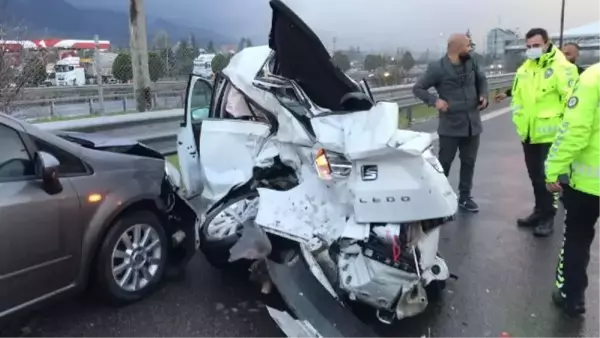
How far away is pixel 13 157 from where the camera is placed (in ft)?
11.5

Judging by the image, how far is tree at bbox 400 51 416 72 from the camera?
14.2 m

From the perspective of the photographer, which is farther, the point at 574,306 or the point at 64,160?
the point at 574,306

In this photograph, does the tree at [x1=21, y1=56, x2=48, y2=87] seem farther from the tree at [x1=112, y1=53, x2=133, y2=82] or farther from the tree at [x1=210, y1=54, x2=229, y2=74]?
the tree at [x1=210, y1=54, x2=229, y2=74]

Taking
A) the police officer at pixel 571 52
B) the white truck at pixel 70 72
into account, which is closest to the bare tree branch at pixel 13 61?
the white truck at pixel 70 72

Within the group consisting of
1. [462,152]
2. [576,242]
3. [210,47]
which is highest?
[210,47]

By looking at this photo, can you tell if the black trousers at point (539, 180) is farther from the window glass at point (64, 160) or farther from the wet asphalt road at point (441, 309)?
the window glass at point (64, 160)

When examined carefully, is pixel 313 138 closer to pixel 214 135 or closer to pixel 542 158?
pixel 214 135

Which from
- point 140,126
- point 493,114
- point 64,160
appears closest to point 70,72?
point 140,126

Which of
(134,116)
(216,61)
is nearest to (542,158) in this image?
(134,116)

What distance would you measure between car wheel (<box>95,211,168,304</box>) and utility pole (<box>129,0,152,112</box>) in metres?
4.56

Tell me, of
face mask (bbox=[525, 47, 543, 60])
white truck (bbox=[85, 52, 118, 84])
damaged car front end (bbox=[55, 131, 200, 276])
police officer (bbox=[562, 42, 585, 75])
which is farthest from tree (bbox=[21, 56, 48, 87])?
police officer (bbox=[562, 42, 585, 75])

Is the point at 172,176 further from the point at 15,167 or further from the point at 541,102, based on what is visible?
the point at 541,102

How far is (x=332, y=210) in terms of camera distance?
12.7 ft

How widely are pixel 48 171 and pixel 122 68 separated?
25.9ft
